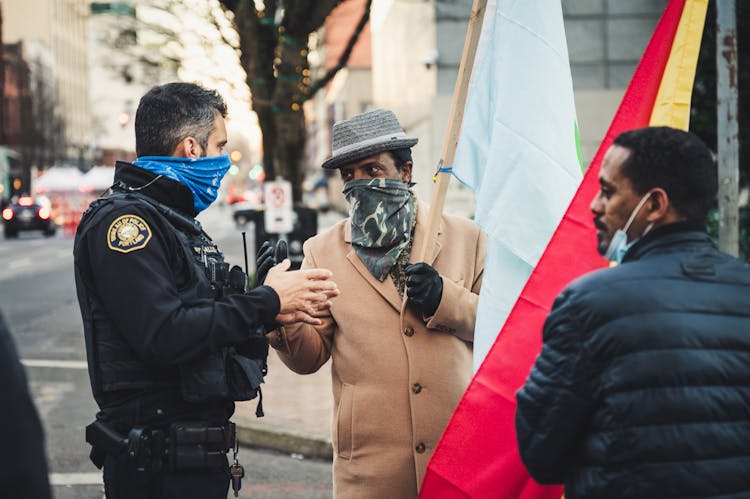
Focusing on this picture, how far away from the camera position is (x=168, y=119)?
3066mm

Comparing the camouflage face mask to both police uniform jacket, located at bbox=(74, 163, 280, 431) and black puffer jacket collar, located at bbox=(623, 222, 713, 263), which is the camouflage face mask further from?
black puffer jacket collar, located at bbox=(623, 222, 713, 263)

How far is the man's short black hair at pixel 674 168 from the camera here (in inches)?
90.7

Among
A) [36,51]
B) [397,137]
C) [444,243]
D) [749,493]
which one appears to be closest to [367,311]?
[444,243]

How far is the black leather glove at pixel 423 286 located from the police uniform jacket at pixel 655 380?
39.4 inches

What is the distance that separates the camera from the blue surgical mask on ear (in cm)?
234

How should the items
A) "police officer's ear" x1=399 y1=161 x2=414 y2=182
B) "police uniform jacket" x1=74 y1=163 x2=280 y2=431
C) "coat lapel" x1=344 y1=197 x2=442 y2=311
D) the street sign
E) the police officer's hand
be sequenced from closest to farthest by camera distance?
"police uniform jacket" x1=74 y1=163 x2=280 y2=431 → the police officer's hand → "coat lapel" x1=344 y1=197 x2=442 y2=311 → "police officer's ear" x1=399 y1=161 x2=414 y2=182 → the street sign

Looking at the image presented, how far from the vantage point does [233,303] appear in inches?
113

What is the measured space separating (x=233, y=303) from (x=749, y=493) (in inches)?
58.3

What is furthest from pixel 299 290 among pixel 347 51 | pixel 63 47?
pixel 63 47

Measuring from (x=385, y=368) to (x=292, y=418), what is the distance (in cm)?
495

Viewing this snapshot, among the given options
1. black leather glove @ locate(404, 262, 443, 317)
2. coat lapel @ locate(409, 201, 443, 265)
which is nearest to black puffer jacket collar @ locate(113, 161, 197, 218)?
black leather glove @ locate(404, 262, 443, 317)

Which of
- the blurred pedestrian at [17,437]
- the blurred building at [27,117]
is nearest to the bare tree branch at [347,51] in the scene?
the blurred pedestrian at [17,437]

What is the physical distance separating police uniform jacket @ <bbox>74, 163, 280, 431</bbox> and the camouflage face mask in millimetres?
639

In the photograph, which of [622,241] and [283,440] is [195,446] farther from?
[283,440]
